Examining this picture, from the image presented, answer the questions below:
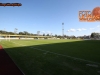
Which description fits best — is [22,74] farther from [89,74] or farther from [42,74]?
[89,74]

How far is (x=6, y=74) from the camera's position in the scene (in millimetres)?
6648

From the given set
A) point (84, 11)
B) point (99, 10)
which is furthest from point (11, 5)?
point (99, 10)

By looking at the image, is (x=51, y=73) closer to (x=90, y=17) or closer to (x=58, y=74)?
(x=58, y=74)

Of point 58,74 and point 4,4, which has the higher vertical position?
point 4,4

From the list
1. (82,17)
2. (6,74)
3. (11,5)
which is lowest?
(6,74)

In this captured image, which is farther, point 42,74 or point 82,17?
point 82,17

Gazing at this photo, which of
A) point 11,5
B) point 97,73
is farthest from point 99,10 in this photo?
point 11,5

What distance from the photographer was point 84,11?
30.3 metres

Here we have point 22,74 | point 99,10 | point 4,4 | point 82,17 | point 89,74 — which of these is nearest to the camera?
point 89,74

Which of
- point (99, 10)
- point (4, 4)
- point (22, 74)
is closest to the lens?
point (22, 74)

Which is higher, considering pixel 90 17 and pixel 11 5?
pixel 11 5

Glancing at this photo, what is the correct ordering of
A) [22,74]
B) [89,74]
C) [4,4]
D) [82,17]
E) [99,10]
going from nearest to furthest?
[89,74] → [22,74] → [99,10] → [82,17] → [4,4]

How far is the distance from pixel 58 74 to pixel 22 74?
5.97 ft

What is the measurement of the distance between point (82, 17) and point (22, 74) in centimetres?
2492
